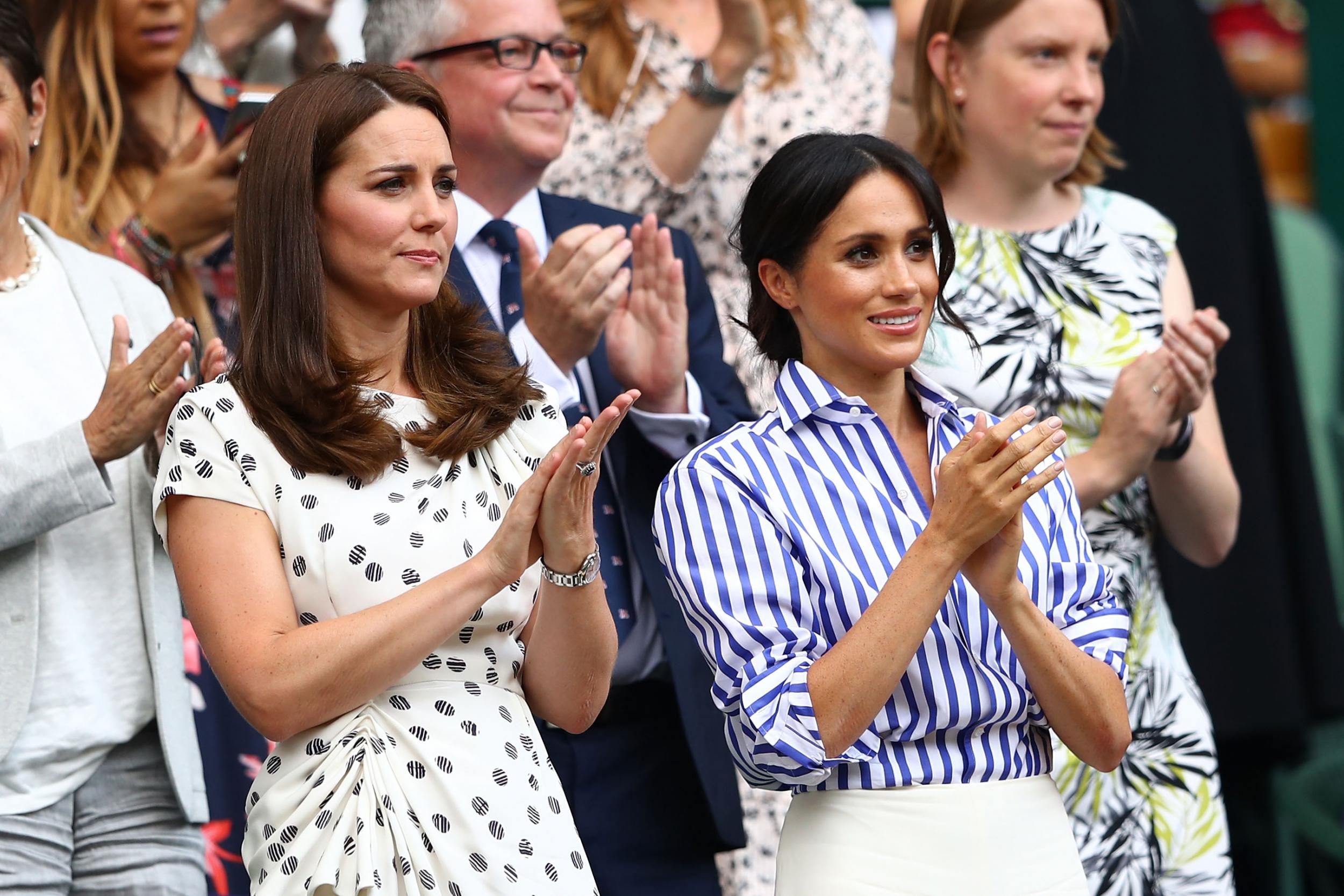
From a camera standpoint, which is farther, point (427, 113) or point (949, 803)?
point (427, 113)

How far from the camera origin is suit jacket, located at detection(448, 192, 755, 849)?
263 centimetres

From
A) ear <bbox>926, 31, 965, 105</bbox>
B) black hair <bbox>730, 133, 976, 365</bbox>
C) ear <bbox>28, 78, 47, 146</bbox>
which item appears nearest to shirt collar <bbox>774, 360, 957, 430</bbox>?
black hair <bbox>730, 133, 976, 365</bbox>

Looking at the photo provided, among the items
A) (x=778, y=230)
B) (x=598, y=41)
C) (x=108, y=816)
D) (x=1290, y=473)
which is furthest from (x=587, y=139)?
(x=1290, y=473)

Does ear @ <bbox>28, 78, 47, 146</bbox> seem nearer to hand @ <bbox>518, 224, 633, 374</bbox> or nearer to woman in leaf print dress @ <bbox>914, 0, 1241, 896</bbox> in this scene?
hand @ <bbox>518, 224, 633, 374</bbox>

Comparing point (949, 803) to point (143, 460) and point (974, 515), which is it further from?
point (143, 460)

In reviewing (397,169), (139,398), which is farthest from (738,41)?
(139,398)

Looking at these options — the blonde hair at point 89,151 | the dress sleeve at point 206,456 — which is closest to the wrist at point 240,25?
the blonde hair at point 89,151

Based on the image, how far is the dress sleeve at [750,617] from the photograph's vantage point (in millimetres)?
2041

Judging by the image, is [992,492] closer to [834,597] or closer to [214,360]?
[834,597]

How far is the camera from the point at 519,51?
293cm

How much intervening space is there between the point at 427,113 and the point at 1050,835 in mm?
1231

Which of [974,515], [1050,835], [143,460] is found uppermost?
[143,460]

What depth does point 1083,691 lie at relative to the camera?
2098 mm

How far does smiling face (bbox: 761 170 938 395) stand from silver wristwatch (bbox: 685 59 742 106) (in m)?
1.00
